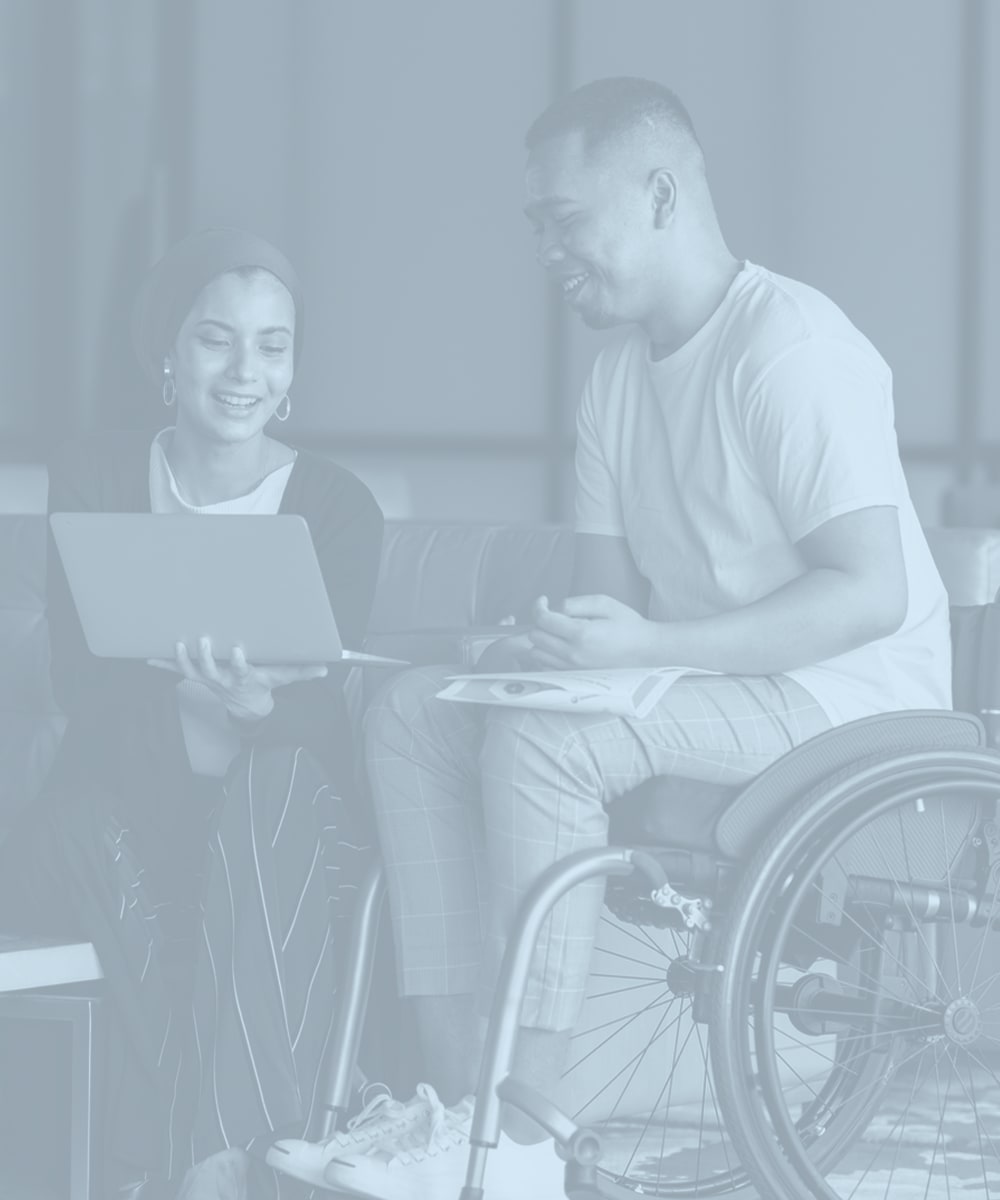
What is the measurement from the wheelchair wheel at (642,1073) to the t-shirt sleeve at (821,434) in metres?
0.56

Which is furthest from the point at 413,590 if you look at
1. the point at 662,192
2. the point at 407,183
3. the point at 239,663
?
the point at 407,183

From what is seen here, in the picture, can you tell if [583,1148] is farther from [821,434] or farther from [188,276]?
[188,276]

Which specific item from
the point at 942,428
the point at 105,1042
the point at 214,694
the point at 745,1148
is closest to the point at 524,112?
the point at 942,428

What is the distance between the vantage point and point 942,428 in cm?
410

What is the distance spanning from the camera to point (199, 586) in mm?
1692

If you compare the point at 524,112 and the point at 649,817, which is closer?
the point at 649,817

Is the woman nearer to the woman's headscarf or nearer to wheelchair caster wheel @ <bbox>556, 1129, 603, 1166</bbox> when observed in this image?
the woman's headscarf

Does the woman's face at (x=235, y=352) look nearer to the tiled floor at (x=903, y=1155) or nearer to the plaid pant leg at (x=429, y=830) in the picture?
the plaid pant leg at (x=429, y=830)

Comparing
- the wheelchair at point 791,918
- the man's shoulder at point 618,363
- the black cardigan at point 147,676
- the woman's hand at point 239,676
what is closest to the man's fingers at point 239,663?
the woman's hand at point 239,676

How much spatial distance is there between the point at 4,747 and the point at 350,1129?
46.7 inches

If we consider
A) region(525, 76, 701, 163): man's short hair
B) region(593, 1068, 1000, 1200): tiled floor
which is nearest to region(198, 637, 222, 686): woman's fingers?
region(525, 76, 701, 163): man's short hair

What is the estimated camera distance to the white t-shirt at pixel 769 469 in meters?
1.60

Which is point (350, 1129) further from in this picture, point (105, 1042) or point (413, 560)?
point (413, 560)

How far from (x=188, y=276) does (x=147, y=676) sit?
46 cm
